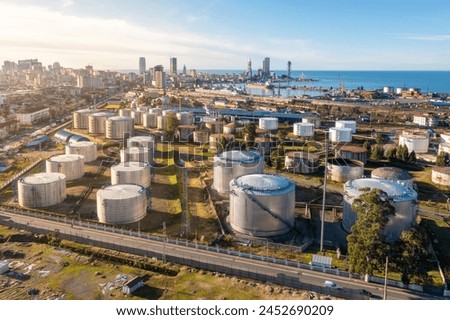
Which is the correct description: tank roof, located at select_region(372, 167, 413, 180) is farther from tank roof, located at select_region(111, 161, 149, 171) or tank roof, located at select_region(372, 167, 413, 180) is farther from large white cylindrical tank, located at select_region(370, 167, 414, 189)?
tank roof, located at select_region(111, 161, 149, 171)

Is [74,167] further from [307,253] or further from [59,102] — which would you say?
[59,102]

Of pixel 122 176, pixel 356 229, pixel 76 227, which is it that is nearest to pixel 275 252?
pixel 356 229

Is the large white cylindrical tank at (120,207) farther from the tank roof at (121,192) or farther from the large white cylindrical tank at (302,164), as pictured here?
the large white cylindrical tank at (302,164)

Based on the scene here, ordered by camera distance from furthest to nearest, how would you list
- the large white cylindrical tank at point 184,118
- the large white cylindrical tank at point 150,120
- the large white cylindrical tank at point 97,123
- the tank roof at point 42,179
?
the large white cylindrical tank at point 150,120 → the large white cylindrical tank at point 184,118 → the large white cylindrical tank at point 97,123 → the tank roof at point 42,179

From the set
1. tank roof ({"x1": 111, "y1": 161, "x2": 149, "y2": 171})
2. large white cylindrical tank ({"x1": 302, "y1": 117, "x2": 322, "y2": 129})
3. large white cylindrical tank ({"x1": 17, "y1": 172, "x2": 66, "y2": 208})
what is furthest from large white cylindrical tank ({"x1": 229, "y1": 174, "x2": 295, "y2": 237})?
large white cylindrical tank ({"x1": 302, "y1": 117, "x2": 322, "y2": 129})

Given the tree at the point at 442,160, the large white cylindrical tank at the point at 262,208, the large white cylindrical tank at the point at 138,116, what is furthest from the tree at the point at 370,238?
the large white cylindrical tank at the point at 138,116

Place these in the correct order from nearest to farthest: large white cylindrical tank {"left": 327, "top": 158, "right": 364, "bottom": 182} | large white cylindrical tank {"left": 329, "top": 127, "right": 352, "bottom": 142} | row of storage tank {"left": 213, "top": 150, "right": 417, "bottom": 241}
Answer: row of storage tank {"left": 213, "top": 150, "right": 417, "bottom": 241}
large white cylindrical tank {"left": 327, "top": 158, "right": 364, "bottom": 182}
large white cylindrical tank {"left": 329, "top": 127, "right": 352, "bottom": 142}
